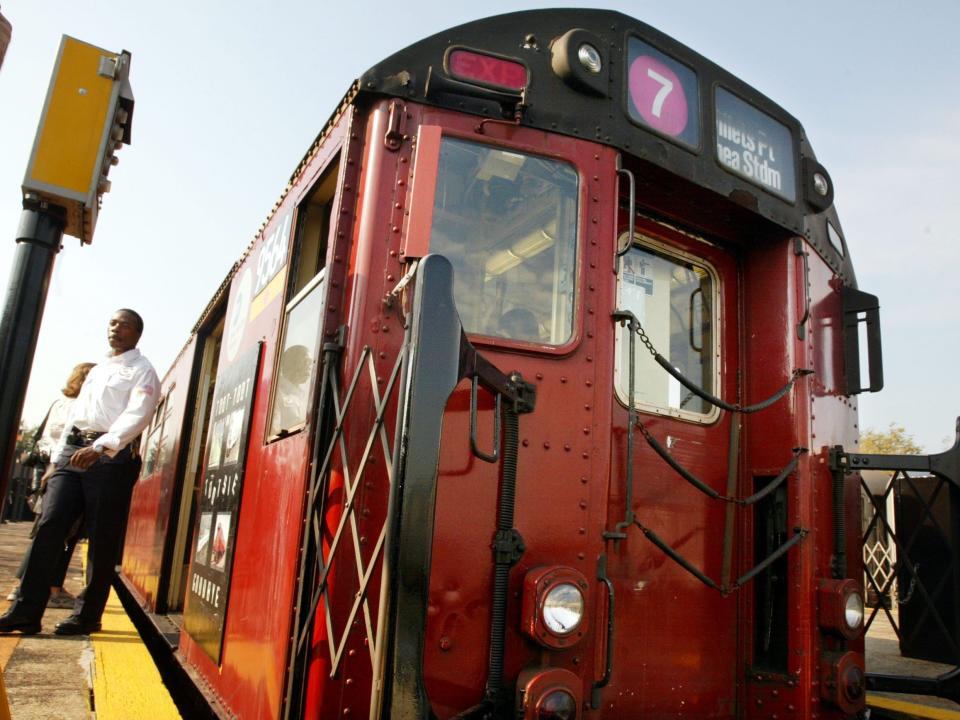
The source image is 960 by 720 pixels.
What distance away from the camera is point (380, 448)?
227cm

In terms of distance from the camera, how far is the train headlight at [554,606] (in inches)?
88.7

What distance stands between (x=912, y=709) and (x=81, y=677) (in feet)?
13.8

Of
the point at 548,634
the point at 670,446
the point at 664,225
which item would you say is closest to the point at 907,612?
the point at 670,446

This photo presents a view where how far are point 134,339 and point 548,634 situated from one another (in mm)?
3384

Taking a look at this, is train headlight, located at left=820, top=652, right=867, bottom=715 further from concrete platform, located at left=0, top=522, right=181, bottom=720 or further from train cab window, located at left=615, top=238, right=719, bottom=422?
concrete platform, located at left=0, top=522, right=181, bottom=720

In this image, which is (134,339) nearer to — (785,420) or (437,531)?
(437,531)

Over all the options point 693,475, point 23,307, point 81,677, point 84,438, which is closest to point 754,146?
point 693,475

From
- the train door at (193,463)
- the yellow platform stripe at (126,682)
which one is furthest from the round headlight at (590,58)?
the train door at (193,463)

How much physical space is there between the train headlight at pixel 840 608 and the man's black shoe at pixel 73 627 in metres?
3.65

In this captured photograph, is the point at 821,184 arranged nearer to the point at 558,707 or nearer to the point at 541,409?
the point at 541,409

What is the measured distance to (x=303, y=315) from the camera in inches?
112

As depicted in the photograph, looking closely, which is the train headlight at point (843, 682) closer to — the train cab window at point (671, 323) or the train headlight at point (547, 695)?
the train cab window at point (671, 323)

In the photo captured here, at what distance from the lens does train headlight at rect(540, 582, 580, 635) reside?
226cm

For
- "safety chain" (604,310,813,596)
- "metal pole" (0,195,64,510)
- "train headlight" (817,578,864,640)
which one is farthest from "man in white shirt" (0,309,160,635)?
"train headlight" (817,578,864,640)
